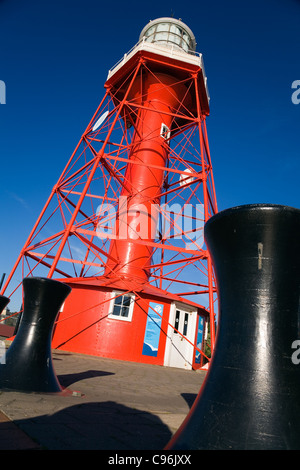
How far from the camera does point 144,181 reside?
11.7 metres

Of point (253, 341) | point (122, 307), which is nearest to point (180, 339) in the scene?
point (122, 307)

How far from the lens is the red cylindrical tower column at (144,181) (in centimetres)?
1081

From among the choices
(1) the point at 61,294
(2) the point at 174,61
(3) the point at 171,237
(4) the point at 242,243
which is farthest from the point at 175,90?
(4) the point at 242,243

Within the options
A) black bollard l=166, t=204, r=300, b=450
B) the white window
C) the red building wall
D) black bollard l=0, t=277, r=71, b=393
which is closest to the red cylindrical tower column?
the white window

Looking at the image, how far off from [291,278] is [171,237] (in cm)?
1018

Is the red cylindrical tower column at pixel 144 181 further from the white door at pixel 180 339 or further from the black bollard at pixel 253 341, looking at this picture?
the black bollard at pixel 253 341

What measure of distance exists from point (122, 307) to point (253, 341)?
28.7ft

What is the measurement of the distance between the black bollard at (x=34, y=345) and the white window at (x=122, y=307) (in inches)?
253

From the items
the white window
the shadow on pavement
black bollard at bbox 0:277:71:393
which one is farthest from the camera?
the white window

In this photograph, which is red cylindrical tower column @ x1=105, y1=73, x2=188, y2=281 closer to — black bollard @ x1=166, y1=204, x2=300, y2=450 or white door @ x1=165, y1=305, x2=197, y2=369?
white door @ x1=165, y1=305, x2=197, y2=369

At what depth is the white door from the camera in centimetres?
998

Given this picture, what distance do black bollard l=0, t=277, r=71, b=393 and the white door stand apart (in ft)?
23.5

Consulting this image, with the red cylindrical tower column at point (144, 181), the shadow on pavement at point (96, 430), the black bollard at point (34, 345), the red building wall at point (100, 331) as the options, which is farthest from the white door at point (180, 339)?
the shadow on pavement at point (96, 430)
